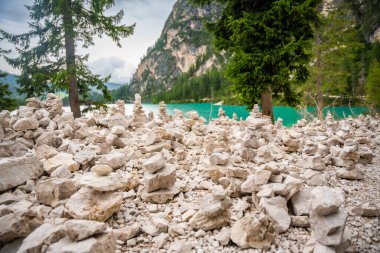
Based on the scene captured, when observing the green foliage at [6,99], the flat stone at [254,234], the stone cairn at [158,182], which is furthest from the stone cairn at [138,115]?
the green foliage at [6,99]

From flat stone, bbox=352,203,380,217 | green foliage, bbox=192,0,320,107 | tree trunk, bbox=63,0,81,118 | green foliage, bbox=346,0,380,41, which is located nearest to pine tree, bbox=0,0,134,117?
tree trunk, bbox=63,0,81,118

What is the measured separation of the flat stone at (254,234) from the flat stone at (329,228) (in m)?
0.42

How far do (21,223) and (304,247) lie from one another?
2.71 metres

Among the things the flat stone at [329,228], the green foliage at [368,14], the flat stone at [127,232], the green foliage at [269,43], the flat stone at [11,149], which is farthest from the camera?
the green foliage at [368,14]

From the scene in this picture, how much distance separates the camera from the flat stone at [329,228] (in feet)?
6.50

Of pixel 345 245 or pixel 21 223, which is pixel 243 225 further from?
pixel 21 223

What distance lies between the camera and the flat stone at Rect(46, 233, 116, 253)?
1709 millimetres

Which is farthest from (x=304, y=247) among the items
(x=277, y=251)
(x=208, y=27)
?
(x=208, y=27)

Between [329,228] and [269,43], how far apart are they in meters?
8.66

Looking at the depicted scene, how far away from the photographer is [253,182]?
9.77ft

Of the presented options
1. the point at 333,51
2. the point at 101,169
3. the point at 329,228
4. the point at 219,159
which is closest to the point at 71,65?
the point at 101,169

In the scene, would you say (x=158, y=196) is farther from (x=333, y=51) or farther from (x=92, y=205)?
(x=333, y=51)

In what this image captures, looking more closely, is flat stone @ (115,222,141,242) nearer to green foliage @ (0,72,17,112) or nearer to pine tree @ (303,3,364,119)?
green foliage @ (0,72,17,112)

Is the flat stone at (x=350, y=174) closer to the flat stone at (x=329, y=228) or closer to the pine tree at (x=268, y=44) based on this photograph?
the flat stone at (x=329, y=228)
